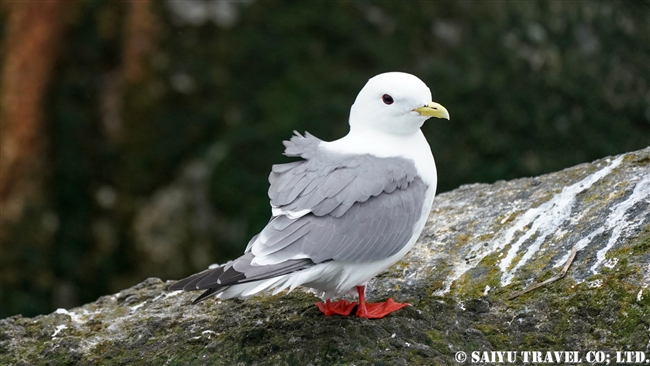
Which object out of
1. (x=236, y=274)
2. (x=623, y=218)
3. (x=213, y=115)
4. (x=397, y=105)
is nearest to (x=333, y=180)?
(x=397, y=105)

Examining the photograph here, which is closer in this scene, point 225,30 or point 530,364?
point 530,364

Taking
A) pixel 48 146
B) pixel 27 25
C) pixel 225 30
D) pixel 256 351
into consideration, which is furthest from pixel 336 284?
pixel 27 25

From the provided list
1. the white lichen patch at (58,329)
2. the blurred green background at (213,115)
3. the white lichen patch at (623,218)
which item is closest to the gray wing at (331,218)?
the white lichen patch at (623,218)

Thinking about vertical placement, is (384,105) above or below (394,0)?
below

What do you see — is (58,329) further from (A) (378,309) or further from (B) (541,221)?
(B) (541,221)

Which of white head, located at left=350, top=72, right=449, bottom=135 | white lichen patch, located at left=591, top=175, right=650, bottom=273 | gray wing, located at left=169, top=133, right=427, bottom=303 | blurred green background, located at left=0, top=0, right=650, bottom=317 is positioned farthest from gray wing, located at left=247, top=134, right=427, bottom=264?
blurred green background, located at left=0, top=0, right=650, bottom=317

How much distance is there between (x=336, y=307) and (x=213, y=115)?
4776 mm

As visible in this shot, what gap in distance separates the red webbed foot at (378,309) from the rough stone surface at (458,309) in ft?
0.13

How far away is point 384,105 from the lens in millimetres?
5047

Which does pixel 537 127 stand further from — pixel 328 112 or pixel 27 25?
pixel 27 25

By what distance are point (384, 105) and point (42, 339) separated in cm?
245

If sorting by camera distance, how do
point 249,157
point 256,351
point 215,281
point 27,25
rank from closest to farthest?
point 215,281
point 256,351
point 249,157
point 27,25

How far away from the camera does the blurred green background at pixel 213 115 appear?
360 inches

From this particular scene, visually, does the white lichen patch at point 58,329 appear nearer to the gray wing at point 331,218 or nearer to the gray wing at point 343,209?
the gray wing at point 331,218
